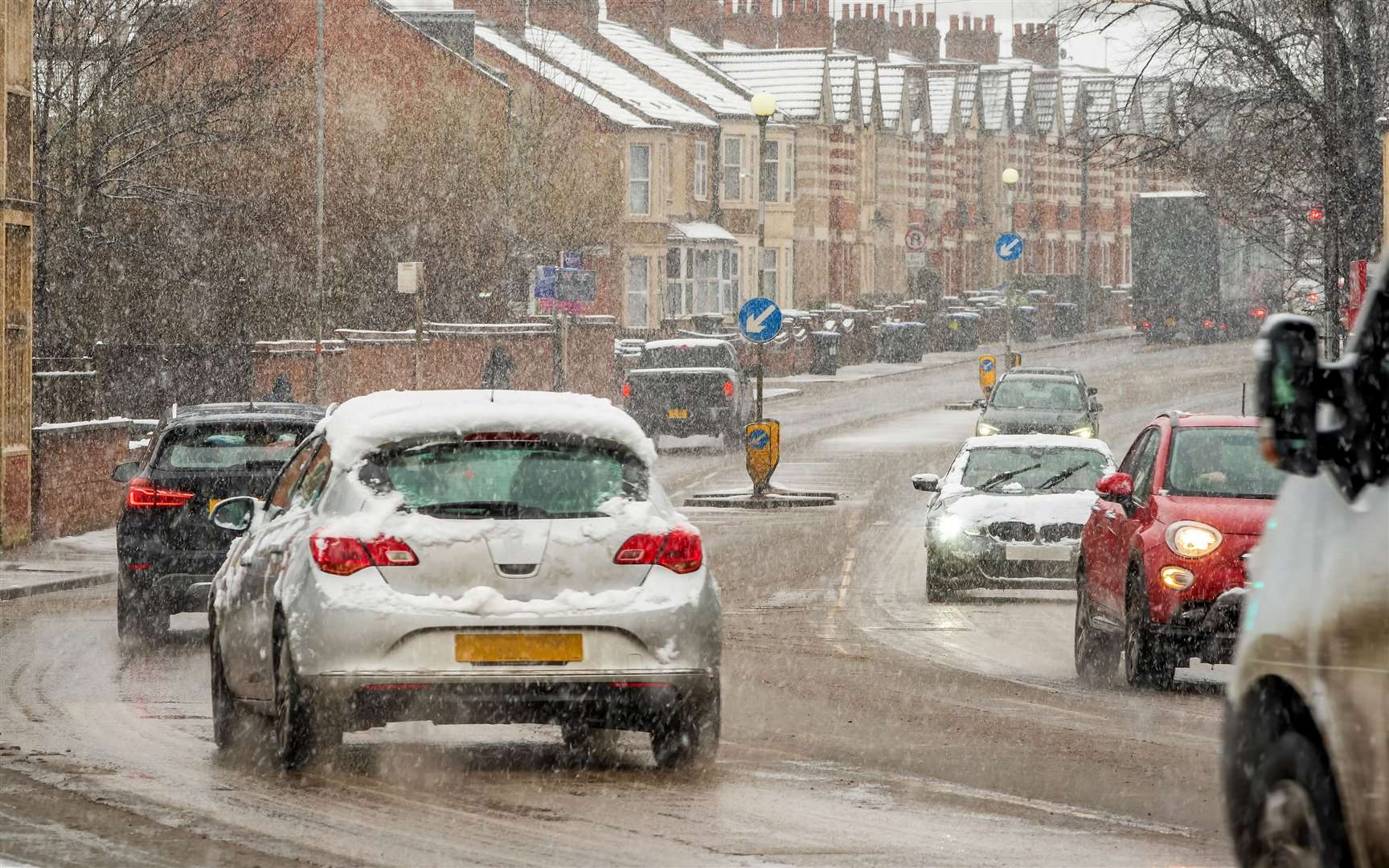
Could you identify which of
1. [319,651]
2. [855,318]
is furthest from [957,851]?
[855,318]

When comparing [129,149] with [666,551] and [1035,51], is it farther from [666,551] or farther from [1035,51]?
[1035,51]

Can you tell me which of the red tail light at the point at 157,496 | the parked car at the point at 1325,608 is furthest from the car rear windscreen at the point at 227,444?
the parked car at the point at 1325,608

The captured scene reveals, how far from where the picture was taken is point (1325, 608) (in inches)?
217

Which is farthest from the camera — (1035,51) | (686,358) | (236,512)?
(1035,51)

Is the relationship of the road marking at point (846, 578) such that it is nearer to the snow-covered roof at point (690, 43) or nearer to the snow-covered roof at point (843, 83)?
the snow-covered roof at point (843, 83)

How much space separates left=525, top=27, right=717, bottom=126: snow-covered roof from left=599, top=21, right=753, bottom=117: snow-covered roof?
1.18m

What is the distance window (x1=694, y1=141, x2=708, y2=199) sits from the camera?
243 ft

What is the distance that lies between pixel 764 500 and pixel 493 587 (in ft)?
71.8

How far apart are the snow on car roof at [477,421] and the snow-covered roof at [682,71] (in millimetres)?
66929

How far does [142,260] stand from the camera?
50.9 m

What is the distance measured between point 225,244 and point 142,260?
3303mm

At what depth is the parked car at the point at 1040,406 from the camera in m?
35.4

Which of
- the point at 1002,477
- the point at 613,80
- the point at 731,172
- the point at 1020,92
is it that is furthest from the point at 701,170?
the point at 1002,477

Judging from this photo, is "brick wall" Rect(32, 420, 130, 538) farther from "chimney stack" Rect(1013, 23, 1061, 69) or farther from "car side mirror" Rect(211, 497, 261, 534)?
"chimney stack" Rect(1013, 23, 1061, 69)
